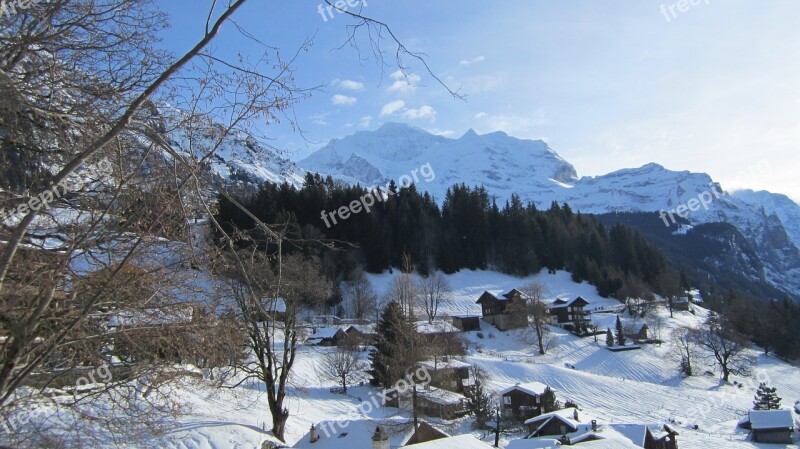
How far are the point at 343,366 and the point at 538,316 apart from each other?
23128 millimetres

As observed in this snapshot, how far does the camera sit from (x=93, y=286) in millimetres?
4047

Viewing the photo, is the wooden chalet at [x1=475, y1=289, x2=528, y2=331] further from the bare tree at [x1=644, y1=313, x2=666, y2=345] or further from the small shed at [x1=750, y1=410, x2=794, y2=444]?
the small shed at [x1=750, y1=410, x2=794, y2=444]

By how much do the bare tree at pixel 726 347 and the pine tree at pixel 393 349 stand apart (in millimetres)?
31696

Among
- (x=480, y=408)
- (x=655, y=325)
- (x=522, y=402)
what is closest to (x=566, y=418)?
(x=480, y=408)

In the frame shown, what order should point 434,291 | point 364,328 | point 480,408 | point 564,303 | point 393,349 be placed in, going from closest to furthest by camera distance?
point 393,349, point 480,408, point 364,328, point 564,303, point 434,291

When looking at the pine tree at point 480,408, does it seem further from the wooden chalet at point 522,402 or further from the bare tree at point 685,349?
the bare tree at point 685,349

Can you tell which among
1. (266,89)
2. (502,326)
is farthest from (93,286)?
(502,326)

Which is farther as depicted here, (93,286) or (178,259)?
(178,259)

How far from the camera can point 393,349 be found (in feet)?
94.6

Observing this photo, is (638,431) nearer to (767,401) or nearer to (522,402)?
(522,402)

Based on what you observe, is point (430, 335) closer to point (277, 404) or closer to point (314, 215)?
point (277, 404)

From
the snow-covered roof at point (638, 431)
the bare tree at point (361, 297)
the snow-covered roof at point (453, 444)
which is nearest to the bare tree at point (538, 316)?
the bare tree at point (361, 297)

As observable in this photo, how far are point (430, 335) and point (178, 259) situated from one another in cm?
3316

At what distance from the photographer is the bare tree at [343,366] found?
104 feet
